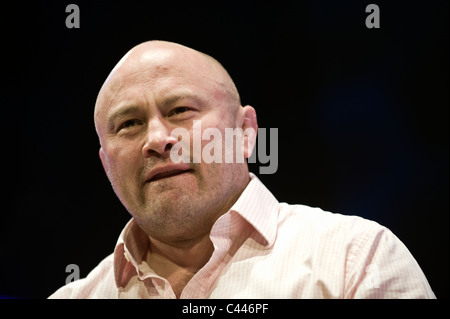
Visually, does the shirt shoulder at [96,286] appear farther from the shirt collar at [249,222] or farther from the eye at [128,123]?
the eye at [128,123]

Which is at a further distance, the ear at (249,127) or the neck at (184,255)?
the ear at (249,127)

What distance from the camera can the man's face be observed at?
4.60 feet

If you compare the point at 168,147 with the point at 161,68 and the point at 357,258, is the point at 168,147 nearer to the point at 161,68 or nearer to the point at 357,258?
the point at 161,68

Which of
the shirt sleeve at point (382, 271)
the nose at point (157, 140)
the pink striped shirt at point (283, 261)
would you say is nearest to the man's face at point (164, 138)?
the nose at point (157, 140)

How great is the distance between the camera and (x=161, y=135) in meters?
1.39

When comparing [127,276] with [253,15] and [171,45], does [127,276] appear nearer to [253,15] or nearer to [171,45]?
[171,45]

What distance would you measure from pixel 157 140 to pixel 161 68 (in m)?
0.28

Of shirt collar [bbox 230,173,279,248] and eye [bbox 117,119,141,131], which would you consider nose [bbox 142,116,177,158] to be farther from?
shirt collar [bbox 230,173,279,248]

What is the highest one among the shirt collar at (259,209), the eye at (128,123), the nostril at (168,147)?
the eye at (128,123)

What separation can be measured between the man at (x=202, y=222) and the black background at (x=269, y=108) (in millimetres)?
245

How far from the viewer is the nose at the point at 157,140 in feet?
4.53

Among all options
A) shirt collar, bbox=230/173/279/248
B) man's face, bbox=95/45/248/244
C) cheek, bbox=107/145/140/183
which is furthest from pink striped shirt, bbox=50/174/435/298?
cheek, bbox=107/145/140/183

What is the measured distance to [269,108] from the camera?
184 cm
